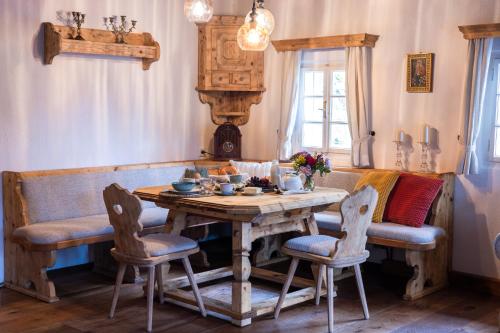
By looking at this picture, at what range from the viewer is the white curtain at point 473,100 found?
5.12 m

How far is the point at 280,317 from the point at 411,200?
1.49 m

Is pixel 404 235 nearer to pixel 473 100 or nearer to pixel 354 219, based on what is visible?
pixel 354 219

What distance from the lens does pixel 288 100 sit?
6508 mm

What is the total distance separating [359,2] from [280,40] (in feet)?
3.02

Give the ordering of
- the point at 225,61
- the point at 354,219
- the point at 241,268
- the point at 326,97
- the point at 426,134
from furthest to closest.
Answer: the point at 225,61
the point at 326,97
the point at 426,134
the point at 241,268
the point at 354,219

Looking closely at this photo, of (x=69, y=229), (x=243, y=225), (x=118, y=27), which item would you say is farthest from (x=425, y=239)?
(x=118, y=27)

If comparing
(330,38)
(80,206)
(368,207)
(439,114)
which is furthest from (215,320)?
(330,38)

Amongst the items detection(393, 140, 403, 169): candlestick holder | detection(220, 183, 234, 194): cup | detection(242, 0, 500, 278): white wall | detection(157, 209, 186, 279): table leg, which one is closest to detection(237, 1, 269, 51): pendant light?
detection(220, 183, 234, 194): cup

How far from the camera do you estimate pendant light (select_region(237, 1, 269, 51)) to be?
14.4 ft

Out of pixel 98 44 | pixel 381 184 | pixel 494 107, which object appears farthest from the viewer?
pixel 98 44

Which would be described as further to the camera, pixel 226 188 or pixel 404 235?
pixel 404 235

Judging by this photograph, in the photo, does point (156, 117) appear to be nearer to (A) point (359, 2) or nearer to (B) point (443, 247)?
(A) point (359, 2)

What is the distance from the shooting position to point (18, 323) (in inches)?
173

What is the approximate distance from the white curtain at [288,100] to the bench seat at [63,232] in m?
1.74
